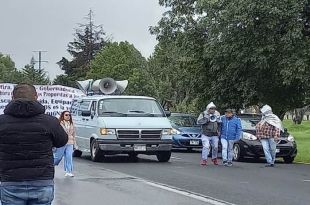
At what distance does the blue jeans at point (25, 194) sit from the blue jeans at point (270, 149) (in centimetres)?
1323

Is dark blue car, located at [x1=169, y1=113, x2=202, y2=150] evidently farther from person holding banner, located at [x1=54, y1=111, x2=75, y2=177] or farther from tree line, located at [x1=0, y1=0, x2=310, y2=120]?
person holding banner, located at [x1=54, y1=111, x2=75, y2=177]

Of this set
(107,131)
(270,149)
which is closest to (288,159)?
(270,149)

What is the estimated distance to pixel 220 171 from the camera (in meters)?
16.0

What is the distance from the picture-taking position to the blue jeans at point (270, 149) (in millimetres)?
17922

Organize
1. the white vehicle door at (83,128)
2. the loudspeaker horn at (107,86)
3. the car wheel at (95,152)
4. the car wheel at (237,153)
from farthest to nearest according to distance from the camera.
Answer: the loudspeaker horn at (107,86), the car wheel at (237,153), the white vehicle door at (83,128), the car wheel at (95,152)

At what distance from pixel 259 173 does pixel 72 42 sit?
90879mm

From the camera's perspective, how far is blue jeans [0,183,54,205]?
5266 millimetres

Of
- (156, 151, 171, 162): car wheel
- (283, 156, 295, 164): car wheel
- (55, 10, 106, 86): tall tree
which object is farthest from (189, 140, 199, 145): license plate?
(55, 10, 106, 86): tall tree

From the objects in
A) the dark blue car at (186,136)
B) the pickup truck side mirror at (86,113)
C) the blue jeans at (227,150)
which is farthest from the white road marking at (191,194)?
the dark blue car at (186,136)

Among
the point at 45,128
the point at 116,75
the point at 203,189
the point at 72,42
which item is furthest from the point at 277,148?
the point at 72,42

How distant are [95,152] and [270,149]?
5043 mm

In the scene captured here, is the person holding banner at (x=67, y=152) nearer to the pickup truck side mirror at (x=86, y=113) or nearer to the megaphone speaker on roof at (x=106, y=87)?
the pickup truck side mirror at (x=86, y=113)

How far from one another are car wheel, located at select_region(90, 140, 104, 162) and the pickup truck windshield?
92 cm

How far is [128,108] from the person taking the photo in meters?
18.6
